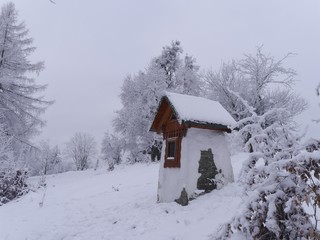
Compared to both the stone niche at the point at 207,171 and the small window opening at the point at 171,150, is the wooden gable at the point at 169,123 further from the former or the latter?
the stone niche at the point at 207,171

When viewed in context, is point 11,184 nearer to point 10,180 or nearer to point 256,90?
point 10,180

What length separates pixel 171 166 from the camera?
11.1m

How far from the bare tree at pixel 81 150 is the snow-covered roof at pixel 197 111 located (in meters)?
42.6

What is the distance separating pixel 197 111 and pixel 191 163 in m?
1.99

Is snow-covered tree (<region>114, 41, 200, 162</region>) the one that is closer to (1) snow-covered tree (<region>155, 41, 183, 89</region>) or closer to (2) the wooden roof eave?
(1) snow-covered tree (<region>155, 41, 183, 89</region>)

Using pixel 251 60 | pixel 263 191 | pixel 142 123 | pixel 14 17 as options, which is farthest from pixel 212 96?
pixel 263 191

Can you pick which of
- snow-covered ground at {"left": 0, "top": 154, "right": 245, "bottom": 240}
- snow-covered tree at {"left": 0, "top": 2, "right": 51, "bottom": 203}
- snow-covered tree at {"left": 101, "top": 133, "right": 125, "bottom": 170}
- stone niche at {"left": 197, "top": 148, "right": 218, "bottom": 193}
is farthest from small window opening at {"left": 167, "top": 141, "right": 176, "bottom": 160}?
snow-covered tree at {"left": 101, "top": 133, "right": 125, "bottom": 170}

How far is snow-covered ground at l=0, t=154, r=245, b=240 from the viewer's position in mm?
8102

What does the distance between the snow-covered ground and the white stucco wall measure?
18.8 inches

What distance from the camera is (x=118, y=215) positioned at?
10.2 m

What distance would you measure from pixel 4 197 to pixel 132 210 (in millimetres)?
7079

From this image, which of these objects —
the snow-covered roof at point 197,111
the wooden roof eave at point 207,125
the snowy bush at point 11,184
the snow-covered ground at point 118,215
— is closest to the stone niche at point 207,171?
the snow-covered ground at point 118,215

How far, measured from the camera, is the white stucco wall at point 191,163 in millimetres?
10258

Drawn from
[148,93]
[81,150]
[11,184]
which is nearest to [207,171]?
[11,184]
